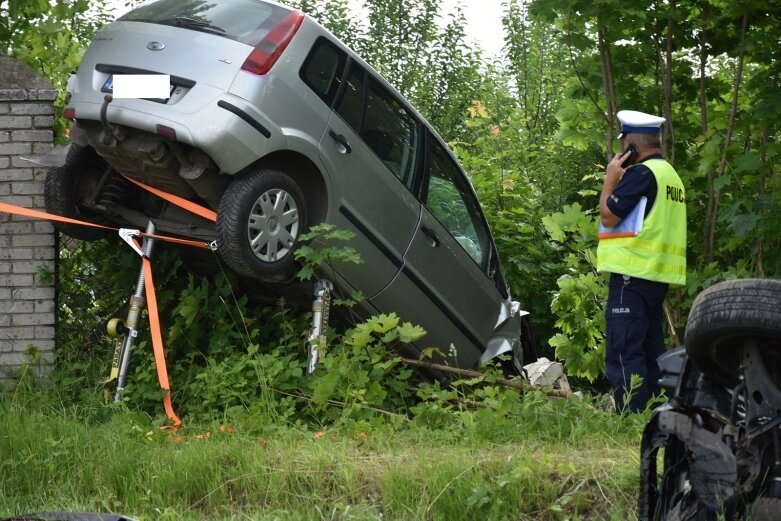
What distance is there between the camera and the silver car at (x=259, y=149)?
596cm

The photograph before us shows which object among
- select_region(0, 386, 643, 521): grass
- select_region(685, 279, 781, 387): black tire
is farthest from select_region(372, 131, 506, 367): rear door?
select_region(685, 279, 781, 387): black tire

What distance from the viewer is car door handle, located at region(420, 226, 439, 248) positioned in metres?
7.18

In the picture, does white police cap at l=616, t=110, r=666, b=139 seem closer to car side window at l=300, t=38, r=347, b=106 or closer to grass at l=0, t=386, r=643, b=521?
car side window at l=300, t=38, r=347, b=106

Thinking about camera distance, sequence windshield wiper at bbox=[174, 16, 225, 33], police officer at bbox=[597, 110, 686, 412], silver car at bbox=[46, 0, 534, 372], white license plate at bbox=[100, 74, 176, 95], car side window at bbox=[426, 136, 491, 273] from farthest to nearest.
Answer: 1. car side window at bbox=[426, 136, 491, 273]
2. police officer at bbox=[597, 110, 686, 412]
3. windshield wiper at bbox=[174, 16, 225, 33]
4. white license plate at bbox=[100, 74, 176, 95]
5. silver car at bbox=[46, 0, 534, 372]

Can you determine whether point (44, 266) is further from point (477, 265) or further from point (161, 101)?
point (477, 265)

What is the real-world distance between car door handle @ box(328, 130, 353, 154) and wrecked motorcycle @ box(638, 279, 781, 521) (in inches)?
121

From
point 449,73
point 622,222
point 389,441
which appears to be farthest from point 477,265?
point 449,73

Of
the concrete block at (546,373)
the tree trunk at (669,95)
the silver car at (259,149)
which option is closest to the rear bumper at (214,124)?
the silver car at (259,149)

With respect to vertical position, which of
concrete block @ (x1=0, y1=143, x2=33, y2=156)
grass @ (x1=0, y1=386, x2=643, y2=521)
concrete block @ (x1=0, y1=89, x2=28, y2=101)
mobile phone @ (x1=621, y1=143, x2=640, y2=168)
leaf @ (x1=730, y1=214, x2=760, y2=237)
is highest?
concrete block @ (x1=0, y1=89, x2=28, y2=101)

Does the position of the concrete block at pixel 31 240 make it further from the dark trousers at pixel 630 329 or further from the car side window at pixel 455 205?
the dark trousers at pixel 630 329

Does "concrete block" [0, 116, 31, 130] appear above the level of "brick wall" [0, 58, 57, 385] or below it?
above

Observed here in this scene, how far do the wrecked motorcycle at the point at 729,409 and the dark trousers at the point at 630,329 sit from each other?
2.88 m

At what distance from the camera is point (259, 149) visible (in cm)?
598

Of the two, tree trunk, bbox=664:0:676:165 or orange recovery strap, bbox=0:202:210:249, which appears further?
tree trunk, bbox=664:0:676:165
